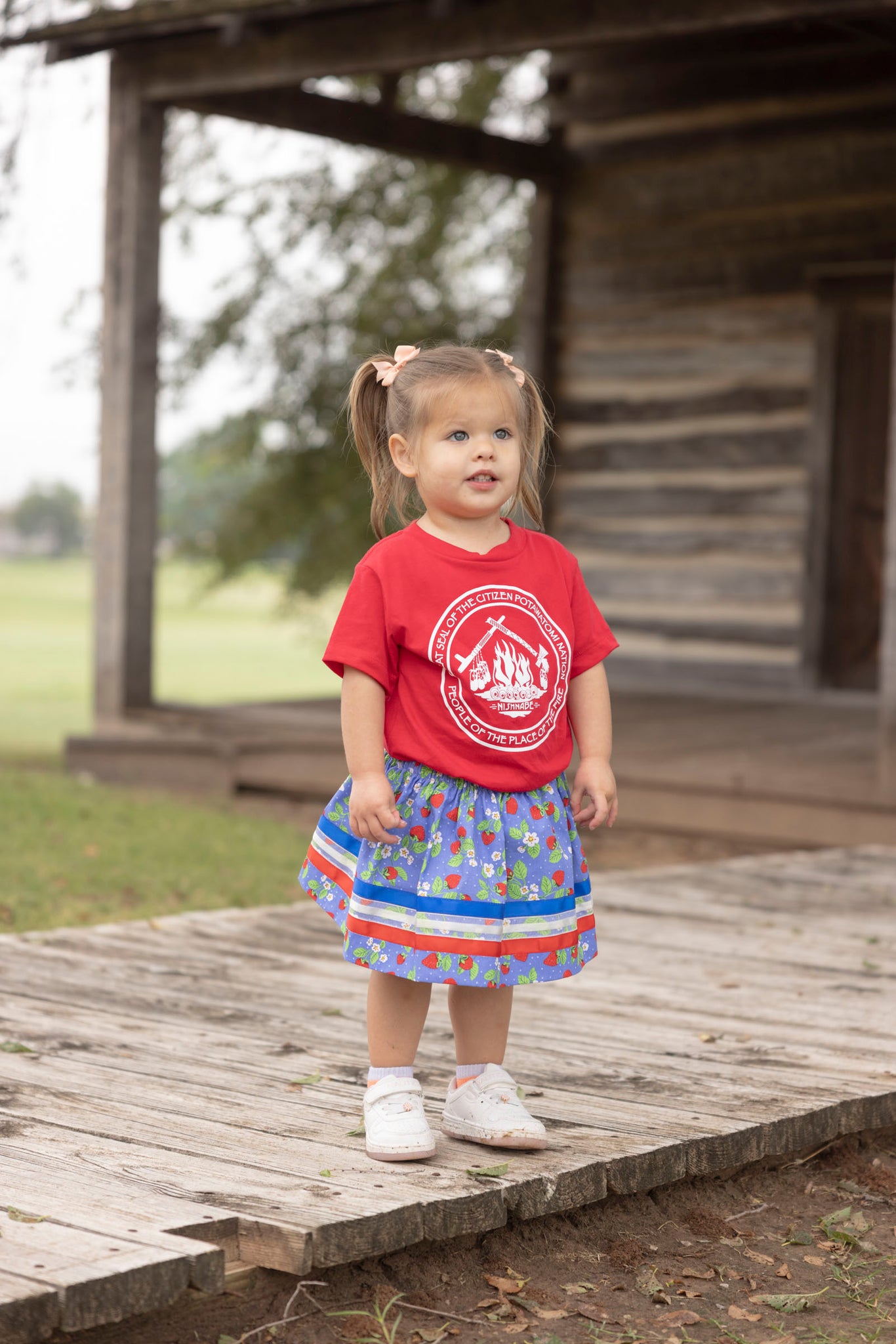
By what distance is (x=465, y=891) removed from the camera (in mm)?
2936

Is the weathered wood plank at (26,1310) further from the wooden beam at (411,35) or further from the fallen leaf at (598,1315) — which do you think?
the wooden beam at (411,35)

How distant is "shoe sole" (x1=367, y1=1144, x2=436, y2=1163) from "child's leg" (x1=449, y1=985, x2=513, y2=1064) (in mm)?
253

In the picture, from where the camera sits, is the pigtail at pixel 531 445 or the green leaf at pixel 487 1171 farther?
the pigtail at pixel 531 445

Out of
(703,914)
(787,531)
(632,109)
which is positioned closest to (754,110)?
(632,109)

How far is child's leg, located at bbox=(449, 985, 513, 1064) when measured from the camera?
313cm

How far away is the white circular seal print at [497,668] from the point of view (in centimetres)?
299

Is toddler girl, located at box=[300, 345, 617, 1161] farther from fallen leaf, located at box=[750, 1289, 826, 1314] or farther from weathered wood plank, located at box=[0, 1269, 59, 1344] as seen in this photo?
weathered wood plank, located at box=[0, 1269, 59, 1344]

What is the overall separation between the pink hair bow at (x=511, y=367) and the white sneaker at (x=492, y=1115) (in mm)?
1243

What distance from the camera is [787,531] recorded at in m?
10.5

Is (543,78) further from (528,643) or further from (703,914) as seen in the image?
(528,643)

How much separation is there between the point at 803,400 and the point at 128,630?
4240mm

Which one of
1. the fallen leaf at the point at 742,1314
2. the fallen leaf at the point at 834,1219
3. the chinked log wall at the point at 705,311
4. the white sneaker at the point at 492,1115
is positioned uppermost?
the chinked log wall at the point at 705,311

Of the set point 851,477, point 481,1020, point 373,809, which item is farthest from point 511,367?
point 851,477

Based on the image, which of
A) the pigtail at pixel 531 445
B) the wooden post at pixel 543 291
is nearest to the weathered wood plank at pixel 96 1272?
the pigtail at pixel 531 445
